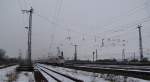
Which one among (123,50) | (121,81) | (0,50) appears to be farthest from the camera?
(0,50)

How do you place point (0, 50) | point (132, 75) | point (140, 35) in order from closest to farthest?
point (132, 75) → point (140, 35) → point (0, 50)

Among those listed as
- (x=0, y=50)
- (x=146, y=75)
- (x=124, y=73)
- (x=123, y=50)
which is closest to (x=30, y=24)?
(x=124, y=73)

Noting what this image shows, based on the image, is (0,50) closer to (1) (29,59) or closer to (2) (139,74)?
(1) (29,59)

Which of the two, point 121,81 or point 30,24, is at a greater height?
point 30,24

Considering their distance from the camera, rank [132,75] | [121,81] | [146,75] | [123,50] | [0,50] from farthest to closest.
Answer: [0,50], [123,50], [132,75], [146,75], [121,81]

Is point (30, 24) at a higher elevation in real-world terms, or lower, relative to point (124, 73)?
higher

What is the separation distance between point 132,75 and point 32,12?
23.6 m

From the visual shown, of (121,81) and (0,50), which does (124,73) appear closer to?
(121,81)

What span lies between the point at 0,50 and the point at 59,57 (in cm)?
11432

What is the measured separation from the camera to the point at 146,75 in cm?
2214

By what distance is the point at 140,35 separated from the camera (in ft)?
215

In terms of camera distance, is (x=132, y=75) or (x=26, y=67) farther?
(x=26, y=67)

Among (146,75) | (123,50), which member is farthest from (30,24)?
(123,50)

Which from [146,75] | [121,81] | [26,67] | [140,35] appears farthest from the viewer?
[140,35]
